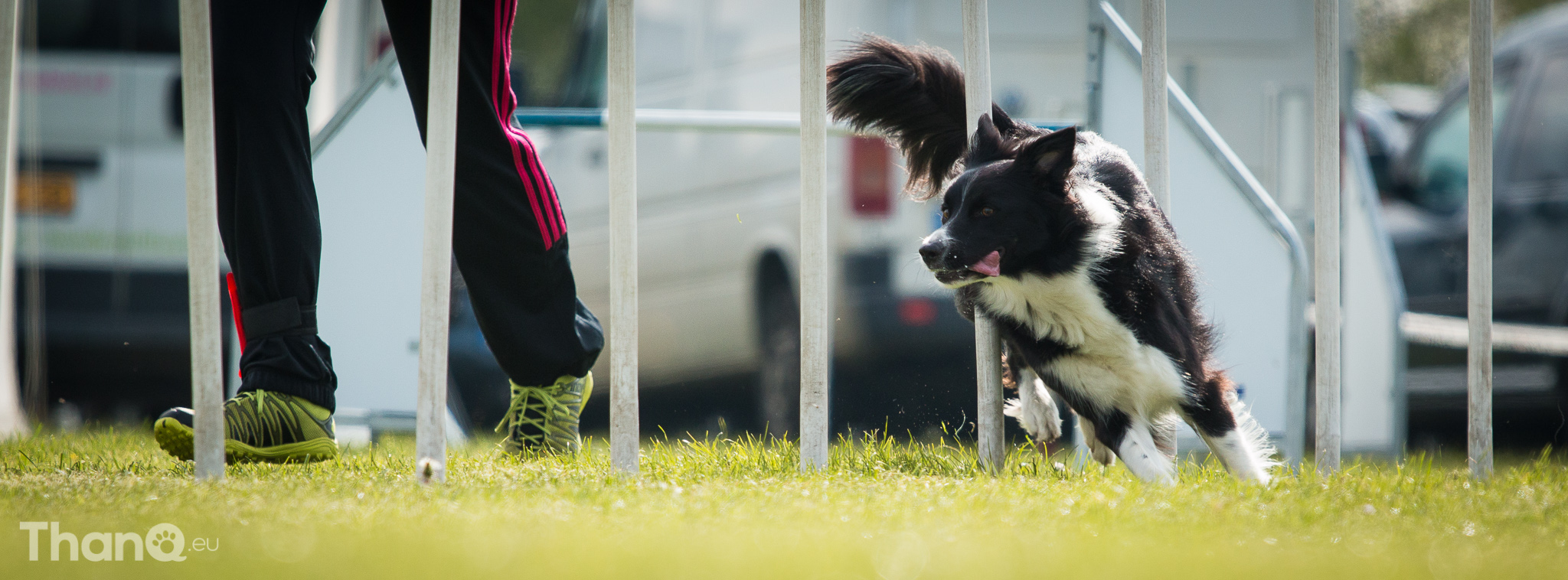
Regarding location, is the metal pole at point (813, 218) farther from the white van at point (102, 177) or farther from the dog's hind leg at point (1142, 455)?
the white van at point (102, 177)

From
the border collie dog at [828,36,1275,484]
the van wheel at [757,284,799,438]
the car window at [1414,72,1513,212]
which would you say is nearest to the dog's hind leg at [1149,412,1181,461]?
the border collie dog at [828,36,1275,484]

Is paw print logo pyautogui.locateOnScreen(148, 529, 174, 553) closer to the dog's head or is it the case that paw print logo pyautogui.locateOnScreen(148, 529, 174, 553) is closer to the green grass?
the green grass

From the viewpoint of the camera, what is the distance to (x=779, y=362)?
4660 mm

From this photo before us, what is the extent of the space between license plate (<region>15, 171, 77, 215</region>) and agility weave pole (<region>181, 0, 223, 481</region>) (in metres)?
4.37

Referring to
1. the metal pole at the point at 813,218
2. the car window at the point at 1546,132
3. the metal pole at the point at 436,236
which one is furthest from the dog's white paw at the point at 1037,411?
the car window at the point at 1546,132

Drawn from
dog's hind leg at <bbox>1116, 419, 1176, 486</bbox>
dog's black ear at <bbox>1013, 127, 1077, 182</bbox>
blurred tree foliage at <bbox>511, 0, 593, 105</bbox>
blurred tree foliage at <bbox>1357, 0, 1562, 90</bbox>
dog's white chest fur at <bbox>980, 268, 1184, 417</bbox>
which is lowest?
dog's hind leg at <bbox>1116, 419, 1176, 486</bbox>

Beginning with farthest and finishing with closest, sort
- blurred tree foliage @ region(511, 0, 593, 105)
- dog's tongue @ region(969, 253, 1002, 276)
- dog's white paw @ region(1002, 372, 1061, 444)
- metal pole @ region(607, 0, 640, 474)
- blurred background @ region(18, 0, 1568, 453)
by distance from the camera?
1. blurred tree foliage @ region(511, 0, 593, 105)
2. blurred background @ region(18, 0, 1568, 453)
3. dog's white paw @ region(1002, 372, 1061, 444)
4. dog's tongue @ region(969, 253, 1002, 276)
5. metal pole @ region(607, 0, 640, 474)

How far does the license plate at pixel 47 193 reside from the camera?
18.2ft

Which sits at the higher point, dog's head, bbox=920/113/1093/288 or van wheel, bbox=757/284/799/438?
dog's head, bbox=920/113/1093/288

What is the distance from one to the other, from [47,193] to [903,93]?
16.0ft

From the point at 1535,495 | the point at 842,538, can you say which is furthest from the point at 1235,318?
the point at 842,538

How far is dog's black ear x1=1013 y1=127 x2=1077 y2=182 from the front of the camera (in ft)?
8.51

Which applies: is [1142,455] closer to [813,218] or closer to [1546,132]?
[813,218]

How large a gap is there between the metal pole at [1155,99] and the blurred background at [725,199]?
0.90 m
